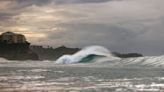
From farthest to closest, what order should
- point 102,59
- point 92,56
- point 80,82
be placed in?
point 92,56, point 102,59, point 80,82

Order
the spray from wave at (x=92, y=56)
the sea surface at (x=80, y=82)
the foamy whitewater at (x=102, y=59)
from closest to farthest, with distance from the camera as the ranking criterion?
1. the sea surface at (x=80, y=82)
2. the foamy whitewater at (x=102, y=59)
3. the spray from wave at (x=92, y=56)

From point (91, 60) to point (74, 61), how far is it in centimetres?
455

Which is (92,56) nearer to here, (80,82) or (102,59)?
(102,59)

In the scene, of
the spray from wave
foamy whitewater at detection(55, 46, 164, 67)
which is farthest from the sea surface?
the spray from wave

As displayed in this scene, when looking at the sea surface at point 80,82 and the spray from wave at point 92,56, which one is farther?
the spray from wave at point 92,56

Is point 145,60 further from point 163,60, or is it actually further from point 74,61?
point 74,61

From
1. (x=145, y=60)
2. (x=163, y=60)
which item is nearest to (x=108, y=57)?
(x=145, y=60)

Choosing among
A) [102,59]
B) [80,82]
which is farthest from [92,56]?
[80,82]

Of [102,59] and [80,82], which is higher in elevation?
[102,59]

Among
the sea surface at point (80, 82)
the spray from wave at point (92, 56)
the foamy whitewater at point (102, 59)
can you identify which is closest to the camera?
the sea surface at point (80, 82)

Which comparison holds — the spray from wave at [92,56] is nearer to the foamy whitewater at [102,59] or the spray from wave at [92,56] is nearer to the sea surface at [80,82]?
the foamy whitewater at [102,59]

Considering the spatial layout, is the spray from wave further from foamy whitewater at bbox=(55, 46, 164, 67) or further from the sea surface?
the sea surface

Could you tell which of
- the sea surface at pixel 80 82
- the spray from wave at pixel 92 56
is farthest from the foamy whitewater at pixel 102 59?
the sea surface at pixel 80 82

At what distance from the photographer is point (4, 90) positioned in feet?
120
